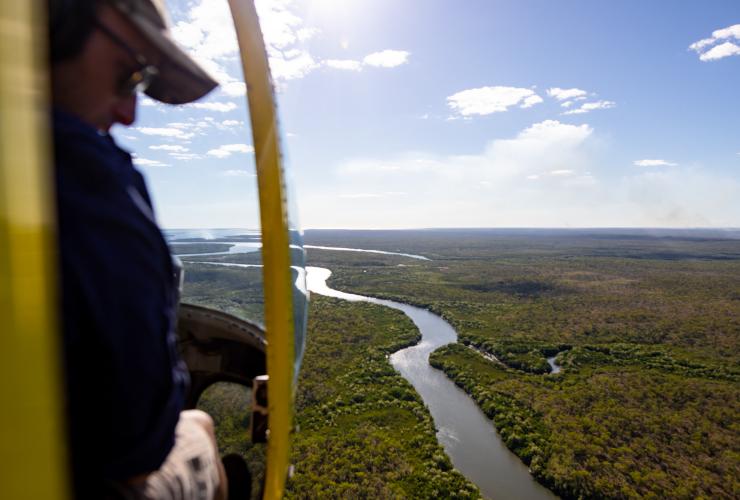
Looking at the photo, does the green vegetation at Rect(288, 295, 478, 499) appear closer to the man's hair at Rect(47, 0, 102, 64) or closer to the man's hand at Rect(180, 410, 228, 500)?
the man's hand at Rect(180, 410, 228, 500)

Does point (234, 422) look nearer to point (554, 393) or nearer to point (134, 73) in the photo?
point (134, 73)

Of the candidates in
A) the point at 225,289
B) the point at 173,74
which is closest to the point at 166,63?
the point at 173,74

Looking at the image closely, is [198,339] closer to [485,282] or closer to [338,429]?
[338,429]

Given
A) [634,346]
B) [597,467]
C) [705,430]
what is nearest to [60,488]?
[597,467]

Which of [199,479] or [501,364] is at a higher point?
[199,479]

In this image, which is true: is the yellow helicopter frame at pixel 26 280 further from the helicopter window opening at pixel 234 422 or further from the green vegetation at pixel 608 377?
the green vegetation at pixel 608 377

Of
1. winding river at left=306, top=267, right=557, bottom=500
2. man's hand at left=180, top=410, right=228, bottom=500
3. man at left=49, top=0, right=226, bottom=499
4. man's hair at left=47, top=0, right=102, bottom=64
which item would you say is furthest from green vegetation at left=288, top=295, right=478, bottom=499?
man's hair at left=47, top=0, right=102, bottom=64

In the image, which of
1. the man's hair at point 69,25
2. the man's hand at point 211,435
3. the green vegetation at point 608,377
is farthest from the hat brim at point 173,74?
the green vegetation at point 608,377
